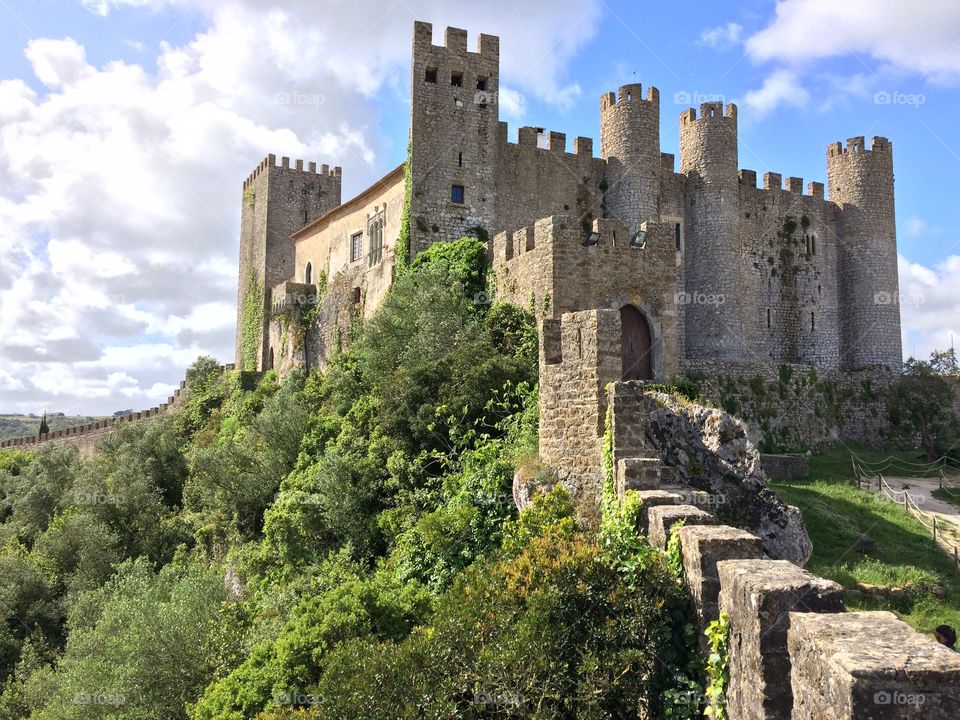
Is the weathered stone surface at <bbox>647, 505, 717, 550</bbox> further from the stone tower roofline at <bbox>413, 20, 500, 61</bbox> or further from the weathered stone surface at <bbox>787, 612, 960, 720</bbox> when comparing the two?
the stone tower roofline at <bbox>413, 20, 500, 61</bbox>

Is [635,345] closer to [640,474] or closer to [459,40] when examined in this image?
[640,474]

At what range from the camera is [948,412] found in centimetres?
3225

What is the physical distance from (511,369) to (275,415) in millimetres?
11306

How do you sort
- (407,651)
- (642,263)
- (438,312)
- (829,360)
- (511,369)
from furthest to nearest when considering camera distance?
(829,360), (438,312), (642,263), (511,369), (407,651)

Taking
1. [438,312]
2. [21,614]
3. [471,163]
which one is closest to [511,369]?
[438,312]

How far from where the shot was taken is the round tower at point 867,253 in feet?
118

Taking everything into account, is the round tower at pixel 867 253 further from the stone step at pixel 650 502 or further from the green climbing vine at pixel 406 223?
the stone step at pixel 650 502

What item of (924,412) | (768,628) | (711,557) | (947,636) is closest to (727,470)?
(947,636)

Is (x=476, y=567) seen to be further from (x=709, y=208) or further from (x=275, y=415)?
(x=709, y=208)

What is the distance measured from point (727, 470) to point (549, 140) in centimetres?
2027

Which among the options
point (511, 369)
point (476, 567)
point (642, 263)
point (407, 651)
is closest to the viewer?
point (407, 651)

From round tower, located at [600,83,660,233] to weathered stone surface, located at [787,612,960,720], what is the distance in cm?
2595

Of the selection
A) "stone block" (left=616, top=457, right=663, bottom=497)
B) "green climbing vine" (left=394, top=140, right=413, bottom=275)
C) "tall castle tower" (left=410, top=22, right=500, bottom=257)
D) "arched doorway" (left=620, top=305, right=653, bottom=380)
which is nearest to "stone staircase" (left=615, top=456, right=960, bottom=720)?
"stone block" (left=616, top=457, right=663, bottom=497)

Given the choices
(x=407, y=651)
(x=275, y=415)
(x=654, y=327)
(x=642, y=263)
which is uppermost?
(x=642, y=263)
